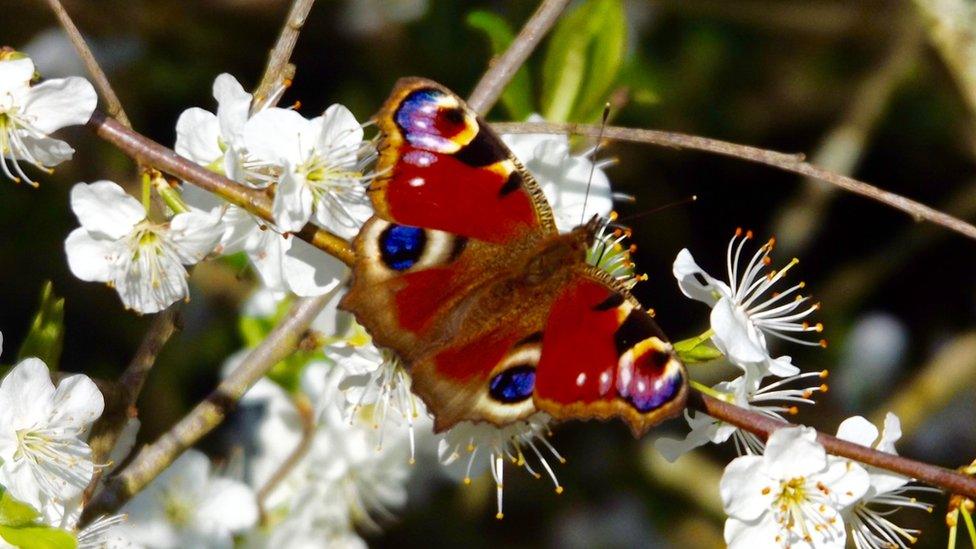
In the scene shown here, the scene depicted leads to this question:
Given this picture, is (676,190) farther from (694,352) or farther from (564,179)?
(694,352)

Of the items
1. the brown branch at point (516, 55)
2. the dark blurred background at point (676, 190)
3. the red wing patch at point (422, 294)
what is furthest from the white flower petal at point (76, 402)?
the dark blurred background at point (676, 190)

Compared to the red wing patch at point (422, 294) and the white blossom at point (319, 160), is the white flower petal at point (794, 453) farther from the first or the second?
the white blossom at point (319, 160)

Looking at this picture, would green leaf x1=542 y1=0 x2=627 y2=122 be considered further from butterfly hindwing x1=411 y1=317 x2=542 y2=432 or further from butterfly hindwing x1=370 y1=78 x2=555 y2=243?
butterfly hindwing x1=411 y1=317 x2=542 y2=432

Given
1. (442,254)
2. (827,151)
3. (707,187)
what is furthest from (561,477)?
(442,254)

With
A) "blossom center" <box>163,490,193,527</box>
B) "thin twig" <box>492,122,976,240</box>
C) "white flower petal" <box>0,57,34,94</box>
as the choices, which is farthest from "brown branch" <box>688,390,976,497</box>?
"blossom center" <box>163,490,193,527</box>

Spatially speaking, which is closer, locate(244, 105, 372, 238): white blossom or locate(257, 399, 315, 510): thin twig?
locate(244, 105, 372, 238): white blossom
